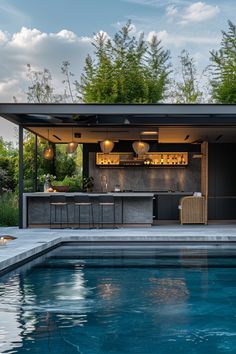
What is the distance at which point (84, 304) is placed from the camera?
6.68 meters

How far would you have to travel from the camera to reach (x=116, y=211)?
14.8 m

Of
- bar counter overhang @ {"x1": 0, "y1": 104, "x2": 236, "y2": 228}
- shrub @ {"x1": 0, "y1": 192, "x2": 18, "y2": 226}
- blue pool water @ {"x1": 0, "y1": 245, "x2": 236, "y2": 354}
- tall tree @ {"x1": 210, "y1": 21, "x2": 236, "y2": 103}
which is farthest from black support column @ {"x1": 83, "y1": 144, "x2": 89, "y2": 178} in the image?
tall tree @ {"x1": 210, "y1": 21, "x2": 236, "y2": 103}

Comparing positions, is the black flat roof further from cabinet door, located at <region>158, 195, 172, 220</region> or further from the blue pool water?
cabinet door, located at <region>158, 195, 172, 220</region>

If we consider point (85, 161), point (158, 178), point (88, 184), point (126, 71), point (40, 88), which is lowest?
point (88, 184)

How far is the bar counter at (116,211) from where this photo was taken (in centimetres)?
1464

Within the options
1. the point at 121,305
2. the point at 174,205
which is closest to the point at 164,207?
the point at 174,205

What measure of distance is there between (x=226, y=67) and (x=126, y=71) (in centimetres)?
463

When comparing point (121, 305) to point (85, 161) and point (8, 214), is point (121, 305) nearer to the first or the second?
point (8, 214)

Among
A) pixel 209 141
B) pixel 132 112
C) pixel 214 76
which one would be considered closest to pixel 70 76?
pixel 214 76

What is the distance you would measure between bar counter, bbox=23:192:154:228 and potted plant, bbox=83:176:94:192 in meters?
2.75

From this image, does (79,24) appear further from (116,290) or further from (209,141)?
(116,290)

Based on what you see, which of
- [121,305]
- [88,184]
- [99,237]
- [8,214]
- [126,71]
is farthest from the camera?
[126,71]

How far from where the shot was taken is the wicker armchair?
15.5 metres

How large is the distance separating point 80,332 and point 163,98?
22477mm
